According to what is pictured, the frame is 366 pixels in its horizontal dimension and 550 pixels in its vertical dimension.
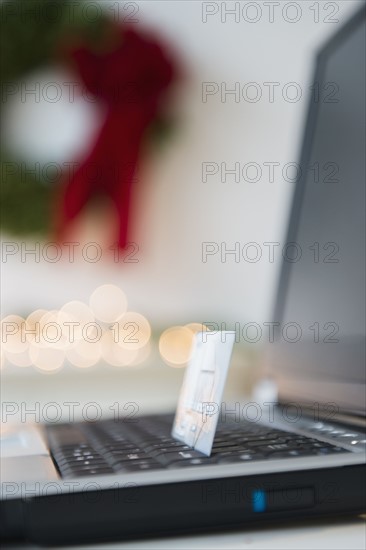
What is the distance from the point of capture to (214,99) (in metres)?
2.63

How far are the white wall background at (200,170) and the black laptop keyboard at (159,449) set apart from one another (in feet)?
5.90

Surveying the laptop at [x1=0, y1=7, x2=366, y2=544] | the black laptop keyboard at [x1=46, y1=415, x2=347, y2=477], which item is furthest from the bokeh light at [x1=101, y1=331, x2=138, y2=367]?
the black laptop keyboard at [x1=46, y1=415, x2=347, y2=477]

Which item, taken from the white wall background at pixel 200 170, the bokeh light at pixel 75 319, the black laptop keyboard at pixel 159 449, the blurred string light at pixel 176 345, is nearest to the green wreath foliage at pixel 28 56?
the white wall background at pixel 200 170

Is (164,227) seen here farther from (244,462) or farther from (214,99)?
(244,462)

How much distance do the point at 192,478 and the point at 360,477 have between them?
101mm

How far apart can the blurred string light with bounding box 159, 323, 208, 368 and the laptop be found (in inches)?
54.0

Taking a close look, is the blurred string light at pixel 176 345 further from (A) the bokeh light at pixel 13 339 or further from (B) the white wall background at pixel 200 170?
(A) the bokeh light at pixel 13 339

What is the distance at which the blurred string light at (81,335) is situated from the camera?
2293 mm

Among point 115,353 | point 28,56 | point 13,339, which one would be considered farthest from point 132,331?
point 28,56

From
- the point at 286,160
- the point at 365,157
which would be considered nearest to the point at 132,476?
the point at 365,157

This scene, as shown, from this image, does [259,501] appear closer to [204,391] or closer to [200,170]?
[204,391]

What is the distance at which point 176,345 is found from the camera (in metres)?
2.41

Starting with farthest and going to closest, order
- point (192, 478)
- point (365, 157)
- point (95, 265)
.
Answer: point (95, 265)
point (365, 157)
point (192, 478)

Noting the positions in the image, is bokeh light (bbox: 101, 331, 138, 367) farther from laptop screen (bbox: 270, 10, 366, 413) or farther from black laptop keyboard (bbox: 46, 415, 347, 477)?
black laptop keyboard (bbox: 46, 415, 347, 477)
